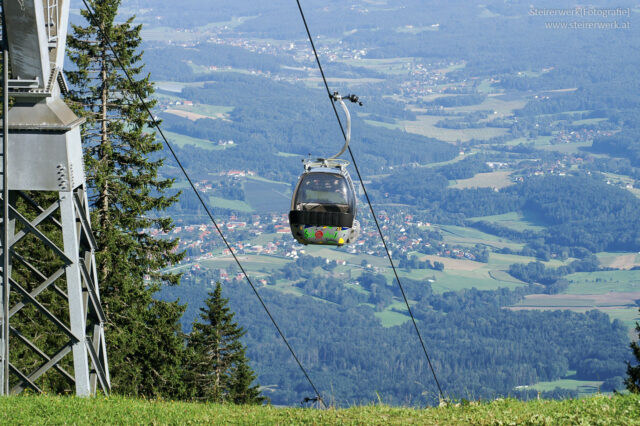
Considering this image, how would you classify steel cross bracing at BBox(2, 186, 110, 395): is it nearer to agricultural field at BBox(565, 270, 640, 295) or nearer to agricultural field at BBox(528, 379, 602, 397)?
agricultural field at BBox(528, 379, 602, 397)

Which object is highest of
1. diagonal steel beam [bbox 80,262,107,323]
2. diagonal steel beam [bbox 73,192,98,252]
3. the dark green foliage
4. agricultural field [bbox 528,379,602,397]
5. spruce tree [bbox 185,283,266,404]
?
diagonal steel beam [bbox 73,192,98,252]

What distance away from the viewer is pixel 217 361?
27.0m

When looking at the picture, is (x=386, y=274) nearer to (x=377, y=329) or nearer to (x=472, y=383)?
(x=377, y=329)

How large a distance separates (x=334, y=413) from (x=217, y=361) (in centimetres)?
1851

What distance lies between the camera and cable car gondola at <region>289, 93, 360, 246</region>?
48.8 ft

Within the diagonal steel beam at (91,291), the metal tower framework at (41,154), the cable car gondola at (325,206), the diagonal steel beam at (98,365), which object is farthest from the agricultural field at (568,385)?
the metal tower framework at (41,154)

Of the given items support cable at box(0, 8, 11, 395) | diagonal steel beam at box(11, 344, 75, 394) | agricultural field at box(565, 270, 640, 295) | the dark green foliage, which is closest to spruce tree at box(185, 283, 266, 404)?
diagonal steel beam at box(11, 344, 75, 394)

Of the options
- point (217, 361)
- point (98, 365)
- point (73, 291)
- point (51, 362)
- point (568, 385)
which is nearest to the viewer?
point (73, 291)

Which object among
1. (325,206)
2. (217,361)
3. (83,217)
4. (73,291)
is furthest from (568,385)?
(73,291)

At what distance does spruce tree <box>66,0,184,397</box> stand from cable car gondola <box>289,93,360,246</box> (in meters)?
6.50

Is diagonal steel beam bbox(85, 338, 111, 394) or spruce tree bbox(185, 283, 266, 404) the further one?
spruce tree bbox(185, 283, 266, 404)

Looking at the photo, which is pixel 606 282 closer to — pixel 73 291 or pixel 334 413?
pixel 334 413

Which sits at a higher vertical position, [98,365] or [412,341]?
[98,365]

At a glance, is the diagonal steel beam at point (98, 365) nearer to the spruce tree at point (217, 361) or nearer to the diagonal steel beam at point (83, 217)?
the diagonal steel beam at point (83, 217)
